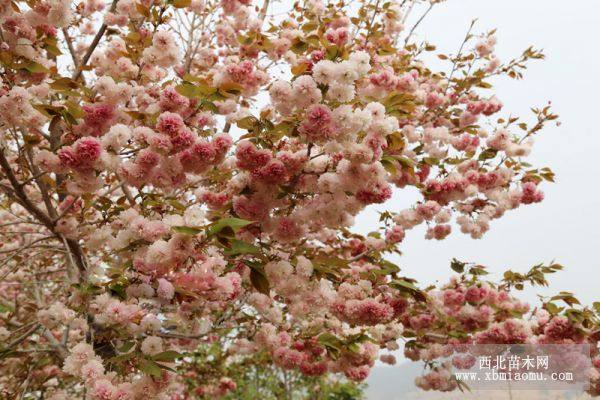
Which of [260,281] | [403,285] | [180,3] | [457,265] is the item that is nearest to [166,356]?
[260,281]

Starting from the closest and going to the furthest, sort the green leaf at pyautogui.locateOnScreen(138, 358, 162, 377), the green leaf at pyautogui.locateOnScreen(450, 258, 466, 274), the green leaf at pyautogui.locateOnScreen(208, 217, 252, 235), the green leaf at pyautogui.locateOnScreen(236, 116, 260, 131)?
1. the green leaf at pyautogui.locateOnScreen(208, 217, 252, 235)
2. the green leaf at pyautogui.locateOnScreen(138, 358, 162, 377)
3. the green leaf at pyautogui.locateOnScreen(236, 116, 260, 131)
4. the green leaf at pyautogui.locateOnScreen(450, 258, 466, 274)

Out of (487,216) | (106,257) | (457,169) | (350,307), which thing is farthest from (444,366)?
(106,257)

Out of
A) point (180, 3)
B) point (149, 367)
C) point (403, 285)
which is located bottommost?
point (149, 367)

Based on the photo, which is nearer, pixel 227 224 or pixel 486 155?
pixel 227 224

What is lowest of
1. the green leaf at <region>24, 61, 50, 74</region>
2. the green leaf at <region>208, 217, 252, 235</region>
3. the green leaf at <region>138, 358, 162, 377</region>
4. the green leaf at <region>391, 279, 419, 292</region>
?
the green leaf at <region>138, 358, 162, 377</region>

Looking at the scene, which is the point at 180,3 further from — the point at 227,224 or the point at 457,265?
the point at 457,265

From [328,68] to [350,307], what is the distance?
1.33 m

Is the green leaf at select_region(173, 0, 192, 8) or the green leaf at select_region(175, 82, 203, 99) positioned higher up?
the green leaf at select_region(173, 0, 192, 8)

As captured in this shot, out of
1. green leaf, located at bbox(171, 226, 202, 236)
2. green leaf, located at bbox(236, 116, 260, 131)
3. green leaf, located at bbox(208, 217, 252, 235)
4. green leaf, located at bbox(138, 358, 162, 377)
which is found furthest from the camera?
green leaf, located at bbox(236, 116, 260, 131)

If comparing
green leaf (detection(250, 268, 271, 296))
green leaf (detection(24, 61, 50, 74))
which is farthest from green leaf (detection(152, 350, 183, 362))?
green leaf (detection(24, 61, 50, 74))

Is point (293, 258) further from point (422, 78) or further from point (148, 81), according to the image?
point (422, 78)

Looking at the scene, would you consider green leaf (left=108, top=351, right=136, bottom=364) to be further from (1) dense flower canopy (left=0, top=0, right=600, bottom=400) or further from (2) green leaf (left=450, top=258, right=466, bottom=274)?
(2) green leaf (left=450, top=258, right=466, bottom=274)

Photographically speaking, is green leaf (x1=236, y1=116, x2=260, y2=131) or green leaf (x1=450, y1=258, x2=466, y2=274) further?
green leaf (x1=450, y1=258, x2=466, y2=274)

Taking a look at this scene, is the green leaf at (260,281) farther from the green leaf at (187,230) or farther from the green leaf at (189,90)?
the green leaf at (189,90)
